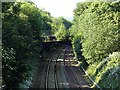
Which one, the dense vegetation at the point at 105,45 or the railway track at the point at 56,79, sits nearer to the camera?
the dense vegetation at the point at 105,45

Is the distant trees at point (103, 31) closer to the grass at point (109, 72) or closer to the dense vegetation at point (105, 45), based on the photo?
the dense vegetation at point (105, 45)

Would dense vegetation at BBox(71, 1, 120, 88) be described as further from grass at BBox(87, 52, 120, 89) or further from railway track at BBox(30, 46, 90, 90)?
railway track at BBox(30, 46, 90, 90)

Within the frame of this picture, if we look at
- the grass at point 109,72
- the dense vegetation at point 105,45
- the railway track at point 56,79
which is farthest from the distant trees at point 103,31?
the railway track at point 56,79

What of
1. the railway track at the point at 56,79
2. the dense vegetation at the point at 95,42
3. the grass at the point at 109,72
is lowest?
the railway track at the point at 56,79

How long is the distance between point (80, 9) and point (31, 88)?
120 feet

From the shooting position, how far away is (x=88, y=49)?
4259 centimetres

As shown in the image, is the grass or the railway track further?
the railway track

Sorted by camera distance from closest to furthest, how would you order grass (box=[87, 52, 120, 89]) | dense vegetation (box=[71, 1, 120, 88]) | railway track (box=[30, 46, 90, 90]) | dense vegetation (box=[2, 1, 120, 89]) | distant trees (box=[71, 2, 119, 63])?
1. dense vegetation (box=[2, 1, 120, 89])
2. grass (box=[87, 52, 120, 89])
3. dense vegetation (box=[71, 1, 120, 88])
4. railway track (box=[30, 46, 90, 90])
5. distant trees (box=[71, 2, 119, 63])

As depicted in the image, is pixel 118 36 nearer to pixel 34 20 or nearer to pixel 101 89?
pixel 101 89

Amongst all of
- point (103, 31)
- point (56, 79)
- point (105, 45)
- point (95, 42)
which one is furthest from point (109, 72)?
point (56, 79)

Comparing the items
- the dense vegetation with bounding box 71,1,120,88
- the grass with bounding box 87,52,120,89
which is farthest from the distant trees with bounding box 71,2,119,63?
the grass with bounding box 87,52,120,89

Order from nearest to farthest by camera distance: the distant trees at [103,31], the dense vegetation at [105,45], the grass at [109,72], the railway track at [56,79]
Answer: the grass at [109,72], the dense vegetation at [105,45], the railway track at [56,79], the distant trees at [103,31]

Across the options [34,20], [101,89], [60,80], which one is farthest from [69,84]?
[34,20]

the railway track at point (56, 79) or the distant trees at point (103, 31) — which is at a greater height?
the distant trees at point (103, 31)
